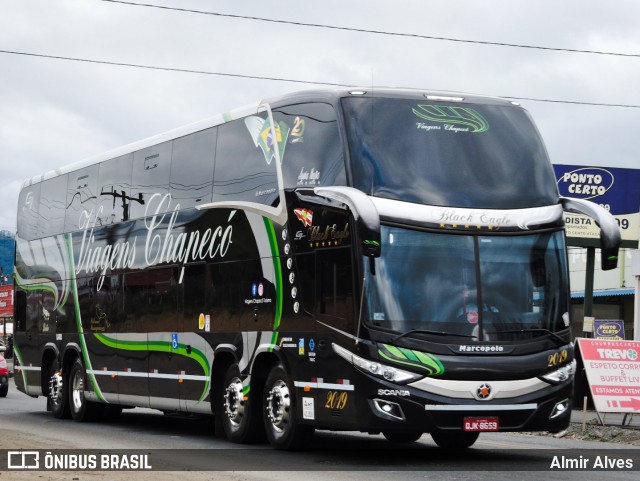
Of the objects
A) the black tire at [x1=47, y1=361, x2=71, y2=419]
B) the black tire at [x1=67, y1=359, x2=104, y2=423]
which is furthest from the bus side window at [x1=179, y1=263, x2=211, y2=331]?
the black tire at [x1=47, y1=361, x2=71, y2=419]

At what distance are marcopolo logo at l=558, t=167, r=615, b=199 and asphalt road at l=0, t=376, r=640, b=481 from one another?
19076 millimetres

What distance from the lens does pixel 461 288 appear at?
1462cm

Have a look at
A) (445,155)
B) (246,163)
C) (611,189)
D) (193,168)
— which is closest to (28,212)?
(193,168)

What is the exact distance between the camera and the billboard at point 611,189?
38.8 m

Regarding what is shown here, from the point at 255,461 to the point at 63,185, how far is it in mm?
Result: 11753

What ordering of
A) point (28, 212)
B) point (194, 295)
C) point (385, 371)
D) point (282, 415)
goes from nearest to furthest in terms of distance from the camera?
1. point (385, 371)
2. point (282, 415)
3. point (194, 295)
4. point (28, 212)

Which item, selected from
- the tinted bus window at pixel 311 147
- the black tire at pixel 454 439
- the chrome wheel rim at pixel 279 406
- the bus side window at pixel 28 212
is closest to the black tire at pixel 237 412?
the chrome wheel rim at pixel 279 406

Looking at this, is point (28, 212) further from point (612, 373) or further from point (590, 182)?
point (590, 182)

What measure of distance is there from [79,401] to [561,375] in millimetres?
11792

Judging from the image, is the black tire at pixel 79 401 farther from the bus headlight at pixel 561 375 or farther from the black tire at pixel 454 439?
the bus headlight at pixel 561 375

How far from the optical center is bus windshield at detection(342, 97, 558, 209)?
1491cm

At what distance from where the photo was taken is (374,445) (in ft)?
59.0

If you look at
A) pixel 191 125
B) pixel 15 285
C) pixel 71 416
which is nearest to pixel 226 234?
pixel 191 125

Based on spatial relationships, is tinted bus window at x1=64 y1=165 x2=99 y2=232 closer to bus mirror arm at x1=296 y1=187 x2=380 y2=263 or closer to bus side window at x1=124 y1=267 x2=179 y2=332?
bus side window at x1=124 y1=267 x2=179 y2=332
